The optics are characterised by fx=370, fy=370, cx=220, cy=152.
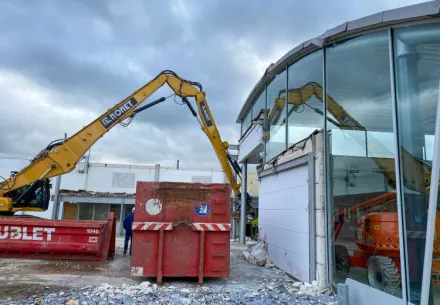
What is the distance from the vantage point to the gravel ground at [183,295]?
5945 mm

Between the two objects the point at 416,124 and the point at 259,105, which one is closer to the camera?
the point at 416,124

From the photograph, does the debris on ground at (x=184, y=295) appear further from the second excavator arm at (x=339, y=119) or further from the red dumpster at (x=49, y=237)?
the red dumpster at (x=49, y=237)

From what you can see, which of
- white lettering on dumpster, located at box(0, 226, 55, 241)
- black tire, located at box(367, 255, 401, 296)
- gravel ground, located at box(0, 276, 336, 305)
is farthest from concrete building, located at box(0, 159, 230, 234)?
black tire, located at box(367, 255, 401, 296)

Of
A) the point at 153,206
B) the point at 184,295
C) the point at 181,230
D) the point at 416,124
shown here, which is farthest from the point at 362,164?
the point at 153,206

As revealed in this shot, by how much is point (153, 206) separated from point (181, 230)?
76 centimetres

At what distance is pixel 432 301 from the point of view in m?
4.65

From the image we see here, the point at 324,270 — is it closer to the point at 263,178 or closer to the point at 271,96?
the point at 263,178

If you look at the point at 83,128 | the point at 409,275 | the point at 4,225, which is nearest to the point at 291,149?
the point at 409,275

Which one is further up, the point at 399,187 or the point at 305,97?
the point at 305,97

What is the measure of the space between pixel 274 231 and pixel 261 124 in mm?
3485

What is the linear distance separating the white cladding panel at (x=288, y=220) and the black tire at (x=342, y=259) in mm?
745

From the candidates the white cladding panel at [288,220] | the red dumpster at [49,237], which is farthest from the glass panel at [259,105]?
the red dumpster at [49,237]

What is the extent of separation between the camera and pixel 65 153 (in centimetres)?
1122

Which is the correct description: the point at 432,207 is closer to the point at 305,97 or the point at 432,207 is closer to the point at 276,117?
the point at 305,97
